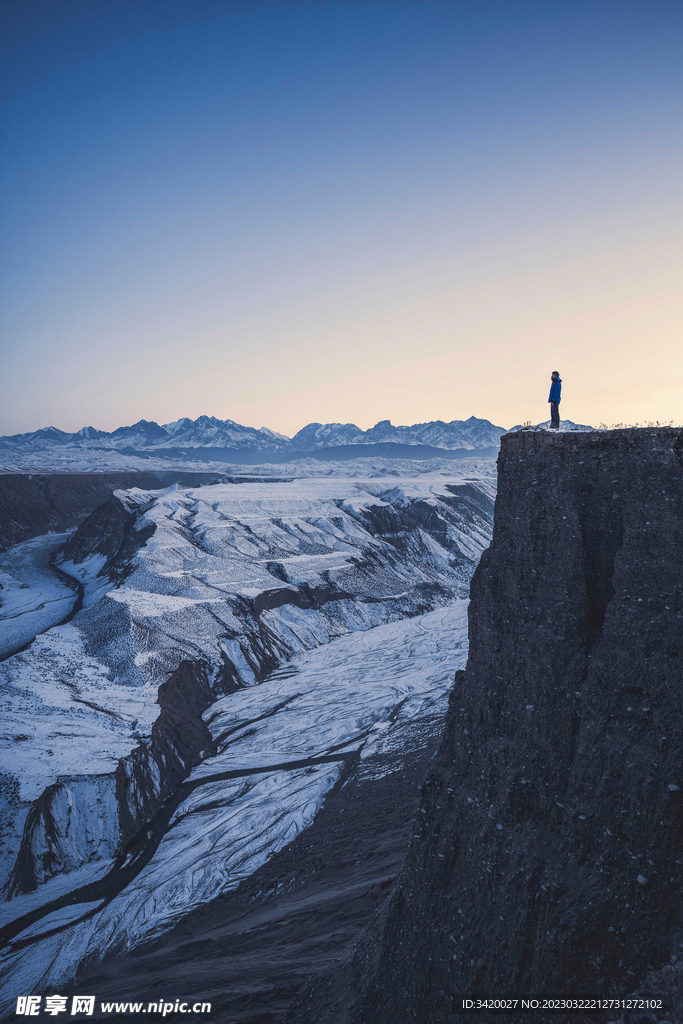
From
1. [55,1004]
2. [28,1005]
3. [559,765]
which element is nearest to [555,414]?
[559,765]

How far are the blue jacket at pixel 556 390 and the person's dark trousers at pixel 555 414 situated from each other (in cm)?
12

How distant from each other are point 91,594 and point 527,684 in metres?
58.1

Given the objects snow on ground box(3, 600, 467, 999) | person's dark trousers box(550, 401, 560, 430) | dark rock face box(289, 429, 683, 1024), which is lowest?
snow on ground box(3, 600, 467, 999)

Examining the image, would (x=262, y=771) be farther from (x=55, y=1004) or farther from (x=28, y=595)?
(x=28, y=595)

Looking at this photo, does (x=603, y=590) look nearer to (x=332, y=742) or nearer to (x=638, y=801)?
(x=638, y=801)

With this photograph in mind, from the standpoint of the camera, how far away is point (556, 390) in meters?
11.6

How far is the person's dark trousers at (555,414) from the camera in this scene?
441 inches

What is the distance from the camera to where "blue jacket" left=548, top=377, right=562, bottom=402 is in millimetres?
11539

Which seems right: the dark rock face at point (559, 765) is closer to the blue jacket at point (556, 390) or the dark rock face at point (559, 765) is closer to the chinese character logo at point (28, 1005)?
the blue jacket at point (556, 390)

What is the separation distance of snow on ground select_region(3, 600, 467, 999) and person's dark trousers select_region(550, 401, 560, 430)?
26.0 meters

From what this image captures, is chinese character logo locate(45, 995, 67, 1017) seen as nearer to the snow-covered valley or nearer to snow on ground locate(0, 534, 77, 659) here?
the snow-covered valley

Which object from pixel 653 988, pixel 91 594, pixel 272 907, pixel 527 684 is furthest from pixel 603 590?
pixel 91 594

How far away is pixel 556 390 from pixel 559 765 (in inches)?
313

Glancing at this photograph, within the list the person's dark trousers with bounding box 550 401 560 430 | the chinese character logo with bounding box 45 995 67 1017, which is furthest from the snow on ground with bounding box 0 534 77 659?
the person's dark trousers with bounding box 550 401 560 430
